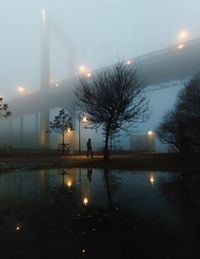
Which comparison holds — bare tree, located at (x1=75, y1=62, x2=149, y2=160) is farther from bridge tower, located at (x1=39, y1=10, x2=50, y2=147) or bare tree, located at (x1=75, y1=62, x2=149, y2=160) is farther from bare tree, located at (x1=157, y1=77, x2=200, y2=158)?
bridge tower, located at (x1=39, y1=10, x2=50, y2=147)

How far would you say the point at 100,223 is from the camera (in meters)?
5.25

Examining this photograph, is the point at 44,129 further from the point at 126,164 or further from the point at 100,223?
the point at 100,223

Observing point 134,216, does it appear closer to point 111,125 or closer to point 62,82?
point 111,125

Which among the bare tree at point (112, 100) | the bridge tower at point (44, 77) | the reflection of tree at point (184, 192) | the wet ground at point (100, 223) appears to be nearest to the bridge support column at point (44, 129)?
the bridge tower at point (44, 77)

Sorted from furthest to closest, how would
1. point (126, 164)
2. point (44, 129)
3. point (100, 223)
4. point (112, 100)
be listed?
1. point (44, 129)
2. point (112, 100)
3. point (126, 164)
4. point (100, 223)

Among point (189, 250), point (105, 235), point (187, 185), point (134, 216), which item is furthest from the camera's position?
point (187, 185)

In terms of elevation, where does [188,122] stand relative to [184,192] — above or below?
above

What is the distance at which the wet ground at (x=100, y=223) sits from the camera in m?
3.96

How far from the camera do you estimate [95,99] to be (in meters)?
22.2

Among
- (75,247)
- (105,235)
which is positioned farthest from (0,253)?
(105,235)

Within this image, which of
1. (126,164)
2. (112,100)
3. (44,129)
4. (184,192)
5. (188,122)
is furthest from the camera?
(44,129)

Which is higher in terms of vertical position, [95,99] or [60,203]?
[95,99]

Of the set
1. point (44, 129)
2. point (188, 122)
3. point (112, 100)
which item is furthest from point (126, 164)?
point (44, 129)

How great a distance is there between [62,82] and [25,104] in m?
12.9
